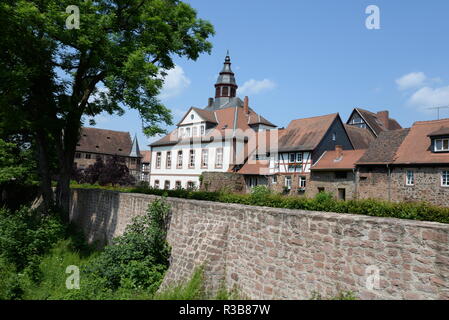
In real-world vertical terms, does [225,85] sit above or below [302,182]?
above

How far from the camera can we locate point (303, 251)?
20.8ft

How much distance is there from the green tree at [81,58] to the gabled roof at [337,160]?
54.8ft

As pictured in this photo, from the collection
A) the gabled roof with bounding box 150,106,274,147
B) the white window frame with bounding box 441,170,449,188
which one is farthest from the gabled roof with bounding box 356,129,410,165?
the gabled roof with bounding box 150,106,274,147

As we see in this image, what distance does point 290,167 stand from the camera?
31219mm

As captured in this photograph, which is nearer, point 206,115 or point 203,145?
point 203,145

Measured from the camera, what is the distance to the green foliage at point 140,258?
8867 mm

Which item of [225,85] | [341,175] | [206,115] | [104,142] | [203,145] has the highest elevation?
[225,85]

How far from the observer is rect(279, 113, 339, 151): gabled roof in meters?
30.6

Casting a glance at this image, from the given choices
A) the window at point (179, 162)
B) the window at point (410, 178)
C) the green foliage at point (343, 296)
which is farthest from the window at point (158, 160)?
the green foliage at point (343, 296)

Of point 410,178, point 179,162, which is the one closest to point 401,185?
point 410,178

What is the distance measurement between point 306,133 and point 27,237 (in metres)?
25.3

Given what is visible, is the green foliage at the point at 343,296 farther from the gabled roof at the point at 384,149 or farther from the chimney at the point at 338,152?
the chimney at the point at 338,152

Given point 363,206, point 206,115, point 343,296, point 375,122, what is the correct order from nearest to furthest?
point 343,296, point 363,206, point 206,115, point 375,122

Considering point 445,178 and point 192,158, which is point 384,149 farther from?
point 192,158
